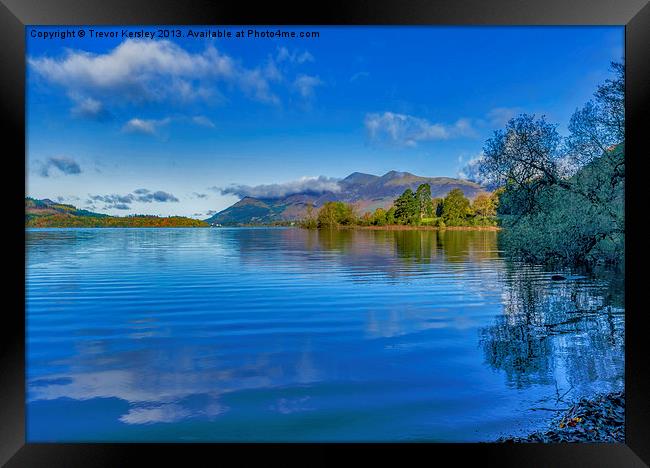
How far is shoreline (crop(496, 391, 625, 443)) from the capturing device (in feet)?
19.0

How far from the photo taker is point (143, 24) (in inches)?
205

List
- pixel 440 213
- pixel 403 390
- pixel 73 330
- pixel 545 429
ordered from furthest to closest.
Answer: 1. pixel 440 213
2. pixel 73 330
3. pixel 403 390
4. pixel 545 429

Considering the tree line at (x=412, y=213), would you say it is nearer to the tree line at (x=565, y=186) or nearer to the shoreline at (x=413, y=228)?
the shoreline at (x=413, y=228)

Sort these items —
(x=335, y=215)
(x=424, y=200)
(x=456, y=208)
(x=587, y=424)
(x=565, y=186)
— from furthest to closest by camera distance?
(x=335, y=215), (x=424, y=200), (x=456, y=208), (x=565, y=186), (x=587, y=424)

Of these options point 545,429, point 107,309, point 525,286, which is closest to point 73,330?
point 107,309

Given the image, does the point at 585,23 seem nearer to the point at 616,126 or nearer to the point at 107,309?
the point at 107,309

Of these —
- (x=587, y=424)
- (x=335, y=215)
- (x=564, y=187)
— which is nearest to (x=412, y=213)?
(x=335, y=215)

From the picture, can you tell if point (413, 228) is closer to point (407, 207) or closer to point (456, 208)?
point (407, 207)

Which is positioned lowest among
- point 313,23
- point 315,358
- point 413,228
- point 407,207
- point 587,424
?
point 315,358

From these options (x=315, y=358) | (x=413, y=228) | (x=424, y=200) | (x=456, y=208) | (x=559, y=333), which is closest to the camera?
(x=315, y=358)

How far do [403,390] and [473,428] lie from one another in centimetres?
161

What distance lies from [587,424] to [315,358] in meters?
5.26

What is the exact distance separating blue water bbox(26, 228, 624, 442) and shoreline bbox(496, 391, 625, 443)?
409 millimetres

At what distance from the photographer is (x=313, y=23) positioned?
522 cm
